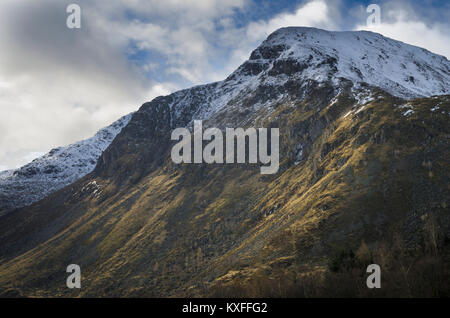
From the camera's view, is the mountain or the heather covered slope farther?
the heather covered slope

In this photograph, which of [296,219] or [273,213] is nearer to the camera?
[296,219]

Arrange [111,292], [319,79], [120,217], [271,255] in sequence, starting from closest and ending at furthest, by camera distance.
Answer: [271,255] < [111,292] < [120,217] < [319,79]

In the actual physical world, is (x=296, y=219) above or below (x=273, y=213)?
below

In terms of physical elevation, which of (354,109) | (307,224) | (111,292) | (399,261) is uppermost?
(354,109)

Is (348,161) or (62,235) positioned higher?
(348,161)

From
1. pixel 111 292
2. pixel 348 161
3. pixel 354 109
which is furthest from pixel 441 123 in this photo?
pixel 111 292

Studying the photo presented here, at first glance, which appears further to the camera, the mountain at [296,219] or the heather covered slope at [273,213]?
the heather covered slope at [273,213]
